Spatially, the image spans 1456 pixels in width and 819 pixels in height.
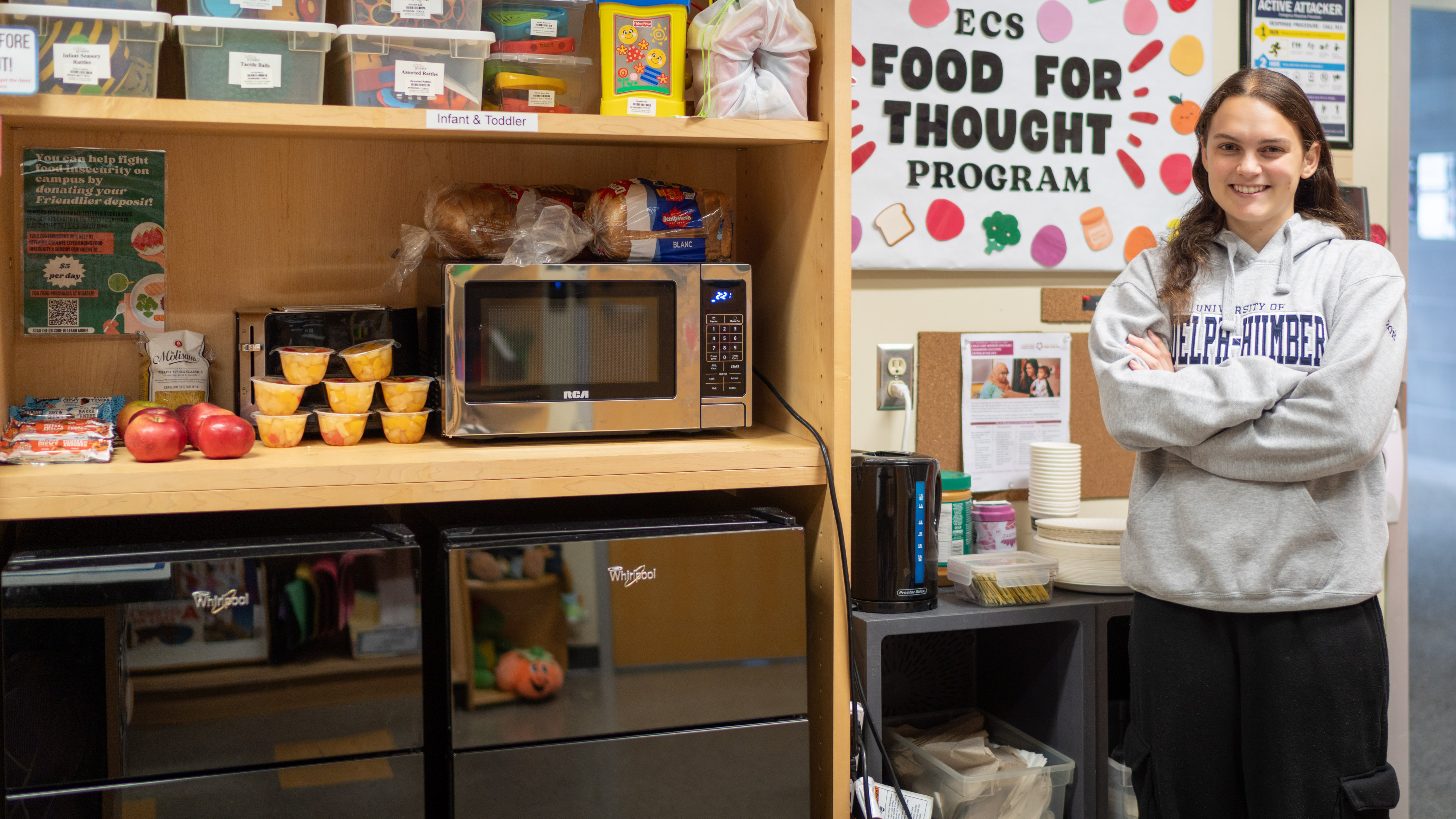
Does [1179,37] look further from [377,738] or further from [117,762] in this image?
[117,762]

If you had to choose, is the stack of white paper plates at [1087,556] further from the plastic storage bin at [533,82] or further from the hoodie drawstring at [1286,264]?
the plastic storage bin at [533,82]

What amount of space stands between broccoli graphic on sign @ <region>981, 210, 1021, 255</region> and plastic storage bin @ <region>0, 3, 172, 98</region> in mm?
1480

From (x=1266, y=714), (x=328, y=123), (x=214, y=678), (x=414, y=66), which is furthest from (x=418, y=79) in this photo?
(x=1266, y=714)

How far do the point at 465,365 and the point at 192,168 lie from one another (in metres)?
0.58

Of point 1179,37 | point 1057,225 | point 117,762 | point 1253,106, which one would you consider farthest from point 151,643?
point 1179,37

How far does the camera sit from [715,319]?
161 centimetres

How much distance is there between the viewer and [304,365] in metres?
1.57

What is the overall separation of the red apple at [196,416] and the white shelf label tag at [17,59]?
418 mm

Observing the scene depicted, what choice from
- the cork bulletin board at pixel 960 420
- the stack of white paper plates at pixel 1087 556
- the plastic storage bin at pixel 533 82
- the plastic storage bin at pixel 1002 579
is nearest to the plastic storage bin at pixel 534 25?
the plastic storage bin at pixel 533 82

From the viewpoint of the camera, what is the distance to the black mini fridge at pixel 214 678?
126 centimetres

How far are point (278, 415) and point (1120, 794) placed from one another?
1511 millimetres

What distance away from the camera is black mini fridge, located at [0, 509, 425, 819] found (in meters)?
1.26

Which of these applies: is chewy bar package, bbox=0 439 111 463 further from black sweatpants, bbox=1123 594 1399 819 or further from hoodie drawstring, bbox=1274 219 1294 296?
hoodie drawstring, bbox=1274 219 1294 296

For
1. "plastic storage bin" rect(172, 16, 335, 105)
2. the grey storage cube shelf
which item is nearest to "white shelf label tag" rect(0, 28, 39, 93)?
"plastic storage bin" rect(172, 16, 335, 105)
